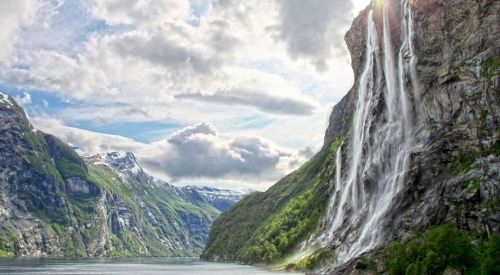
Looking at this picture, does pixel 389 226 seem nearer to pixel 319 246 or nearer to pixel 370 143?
pixel 370 143

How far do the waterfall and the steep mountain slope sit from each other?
254 millimetres

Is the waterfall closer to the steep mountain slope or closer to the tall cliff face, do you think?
the steep mountain slope

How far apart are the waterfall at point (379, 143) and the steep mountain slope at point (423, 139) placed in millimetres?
254

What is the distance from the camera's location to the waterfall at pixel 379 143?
100 meters

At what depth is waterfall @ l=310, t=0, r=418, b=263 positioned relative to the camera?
100312mm

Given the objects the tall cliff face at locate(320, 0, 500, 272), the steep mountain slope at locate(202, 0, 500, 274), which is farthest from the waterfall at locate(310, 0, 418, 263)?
the tall cliff face at locate(320, 0, 500, 272)

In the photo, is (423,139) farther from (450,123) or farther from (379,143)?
(379,143)

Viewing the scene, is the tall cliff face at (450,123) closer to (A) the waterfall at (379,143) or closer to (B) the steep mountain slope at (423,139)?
(B) the steep mountain slope at (423,139)

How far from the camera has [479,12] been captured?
8925 cm

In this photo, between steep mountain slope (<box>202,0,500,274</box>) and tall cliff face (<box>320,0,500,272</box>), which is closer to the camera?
steep mountain slope (<box>202,0,500,274</box>)

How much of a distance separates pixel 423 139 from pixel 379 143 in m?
16.2

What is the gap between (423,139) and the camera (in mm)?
96438

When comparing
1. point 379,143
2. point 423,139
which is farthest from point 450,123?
point 379,143

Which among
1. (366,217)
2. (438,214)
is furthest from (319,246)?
(438,214)
